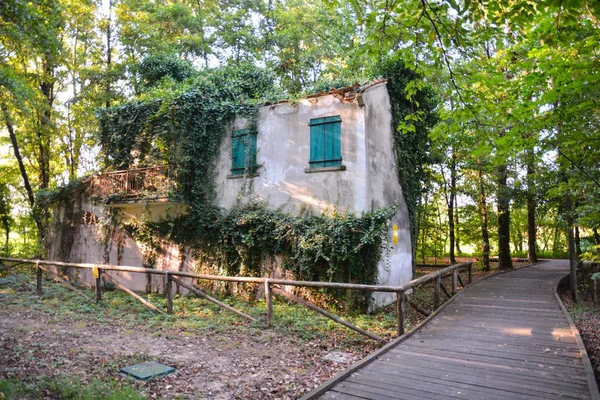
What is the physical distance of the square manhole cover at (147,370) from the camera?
5168mm

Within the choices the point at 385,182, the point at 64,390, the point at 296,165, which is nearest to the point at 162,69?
the point at 296,165

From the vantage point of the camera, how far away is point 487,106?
5660 mm

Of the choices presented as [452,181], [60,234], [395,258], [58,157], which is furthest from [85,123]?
[452,181]

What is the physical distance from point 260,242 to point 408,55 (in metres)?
7.29

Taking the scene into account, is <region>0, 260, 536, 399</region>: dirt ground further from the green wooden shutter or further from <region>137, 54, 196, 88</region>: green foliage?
<region>137, 54, 196, 88</region>: green foliage

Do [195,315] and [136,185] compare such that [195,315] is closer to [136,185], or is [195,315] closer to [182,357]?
[182,357]

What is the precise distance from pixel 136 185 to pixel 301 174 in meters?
5.92

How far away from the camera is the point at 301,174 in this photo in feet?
37.2

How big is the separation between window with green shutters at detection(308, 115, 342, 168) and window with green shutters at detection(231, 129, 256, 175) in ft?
6.85

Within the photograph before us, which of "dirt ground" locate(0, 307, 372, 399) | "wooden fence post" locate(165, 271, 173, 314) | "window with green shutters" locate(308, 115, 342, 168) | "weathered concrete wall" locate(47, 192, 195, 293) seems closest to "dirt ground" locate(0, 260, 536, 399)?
"dirt ground" locate(0, 307, 372, 399)

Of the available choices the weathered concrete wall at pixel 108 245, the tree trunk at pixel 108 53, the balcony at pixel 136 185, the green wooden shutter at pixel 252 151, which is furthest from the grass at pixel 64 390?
the tree trunk at pixel 108 53

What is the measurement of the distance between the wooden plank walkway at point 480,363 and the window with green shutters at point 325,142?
16.1ft

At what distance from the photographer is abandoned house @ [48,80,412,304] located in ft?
35.1

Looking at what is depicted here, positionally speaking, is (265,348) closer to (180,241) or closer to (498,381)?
(498,381)
